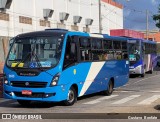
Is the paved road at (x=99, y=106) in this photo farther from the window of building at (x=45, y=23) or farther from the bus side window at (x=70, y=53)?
the window of building at (x=45, y=23)

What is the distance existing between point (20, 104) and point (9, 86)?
141cm

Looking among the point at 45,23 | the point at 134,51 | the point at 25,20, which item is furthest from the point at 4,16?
the point at 134,51

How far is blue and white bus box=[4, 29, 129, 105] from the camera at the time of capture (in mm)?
14344

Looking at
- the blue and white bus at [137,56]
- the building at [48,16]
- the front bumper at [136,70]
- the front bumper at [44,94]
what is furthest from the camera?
the building at [48,16]

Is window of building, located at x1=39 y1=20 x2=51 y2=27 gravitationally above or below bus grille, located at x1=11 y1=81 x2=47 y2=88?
above

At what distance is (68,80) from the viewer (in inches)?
587

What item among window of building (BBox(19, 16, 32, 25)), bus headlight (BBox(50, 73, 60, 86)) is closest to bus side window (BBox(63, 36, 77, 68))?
bus headlight (BBox(50, 73, 60, 86))

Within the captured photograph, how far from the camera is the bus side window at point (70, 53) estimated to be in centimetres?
1491

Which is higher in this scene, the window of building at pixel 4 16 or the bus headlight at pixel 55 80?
the window of building at pixel 4 16

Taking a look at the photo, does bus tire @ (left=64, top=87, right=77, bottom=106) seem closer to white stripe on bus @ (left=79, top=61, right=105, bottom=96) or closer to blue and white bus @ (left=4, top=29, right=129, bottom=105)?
blue and white bus @ (left=4, top=29, right=129, bottom=105)

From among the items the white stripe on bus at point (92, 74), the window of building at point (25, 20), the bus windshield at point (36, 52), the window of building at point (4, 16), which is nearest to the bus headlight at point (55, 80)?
the bus windshield at point (36, 52)

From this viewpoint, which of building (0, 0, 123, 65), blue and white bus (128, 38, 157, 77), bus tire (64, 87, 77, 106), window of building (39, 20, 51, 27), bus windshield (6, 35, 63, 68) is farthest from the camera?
window of building (39, 20, 51, 27)

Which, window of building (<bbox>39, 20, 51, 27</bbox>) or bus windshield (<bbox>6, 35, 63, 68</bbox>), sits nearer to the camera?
bus windshield (<bbox>6, 35, 63, 68</bbox>)

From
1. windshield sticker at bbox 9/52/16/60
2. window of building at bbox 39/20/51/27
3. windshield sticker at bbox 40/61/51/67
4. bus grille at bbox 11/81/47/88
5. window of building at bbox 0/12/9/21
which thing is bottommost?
bus grille at bbox 11/81/47/88
